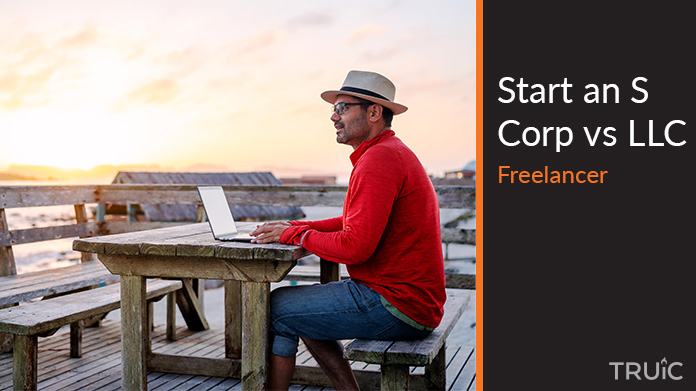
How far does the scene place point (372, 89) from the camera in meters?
2.69

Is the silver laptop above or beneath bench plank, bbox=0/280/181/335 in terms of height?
above

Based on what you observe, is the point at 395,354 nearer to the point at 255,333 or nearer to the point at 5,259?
the point at 255,333

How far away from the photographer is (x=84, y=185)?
5.38m

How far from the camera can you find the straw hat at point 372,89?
2.68m

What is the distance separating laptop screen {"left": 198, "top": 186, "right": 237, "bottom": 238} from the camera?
2949 mm

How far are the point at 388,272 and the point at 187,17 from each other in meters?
12.6

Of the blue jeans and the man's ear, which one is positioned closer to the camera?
the blue jeans

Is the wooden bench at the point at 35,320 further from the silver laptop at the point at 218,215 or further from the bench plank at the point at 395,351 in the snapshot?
the bench plank at the point at 395,351

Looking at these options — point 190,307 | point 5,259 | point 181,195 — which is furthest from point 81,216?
point 190,307

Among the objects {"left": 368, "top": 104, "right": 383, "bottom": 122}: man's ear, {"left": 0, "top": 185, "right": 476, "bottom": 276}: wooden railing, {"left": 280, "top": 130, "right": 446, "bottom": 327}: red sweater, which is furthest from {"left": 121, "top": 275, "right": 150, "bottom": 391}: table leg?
{"left": 0, "top": 185, "right": 476, "bottom": 276}: wooden railing

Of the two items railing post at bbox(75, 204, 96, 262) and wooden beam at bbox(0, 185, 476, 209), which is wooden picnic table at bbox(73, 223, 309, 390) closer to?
wooden beam at bbox(0, 185, 476, 209)

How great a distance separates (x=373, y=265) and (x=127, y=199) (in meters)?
3.78

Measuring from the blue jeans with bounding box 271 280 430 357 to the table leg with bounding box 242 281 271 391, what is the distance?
53mm
